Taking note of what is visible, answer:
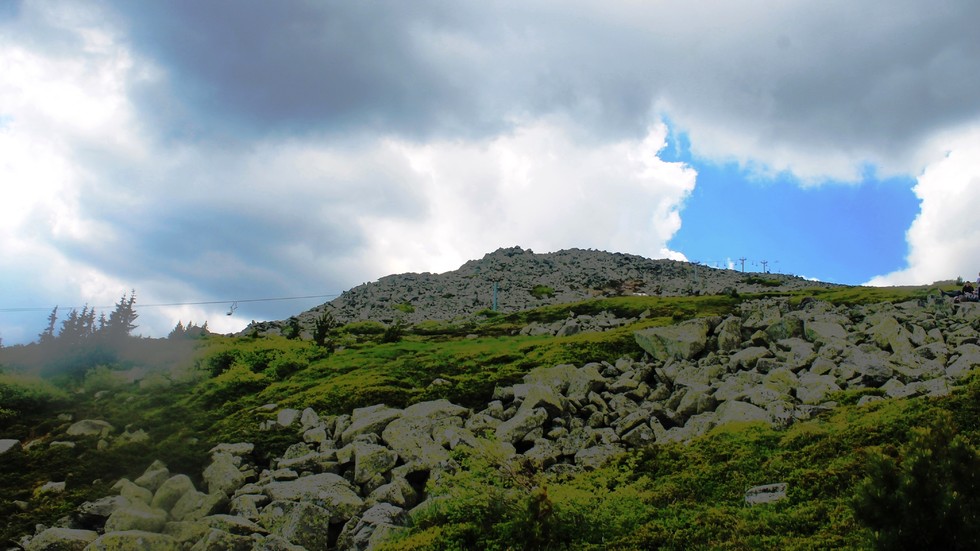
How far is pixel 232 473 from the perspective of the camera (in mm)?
14398

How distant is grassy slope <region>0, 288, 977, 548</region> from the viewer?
406 inches

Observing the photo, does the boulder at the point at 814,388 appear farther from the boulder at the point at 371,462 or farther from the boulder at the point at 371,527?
the boulder at the point at 371,527

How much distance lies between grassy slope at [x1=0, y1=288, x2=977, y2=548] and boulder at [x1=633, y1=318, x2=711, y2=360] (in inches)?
44.5

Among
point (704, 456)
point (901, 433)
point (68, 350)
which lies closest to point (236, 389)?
point (68, 350)

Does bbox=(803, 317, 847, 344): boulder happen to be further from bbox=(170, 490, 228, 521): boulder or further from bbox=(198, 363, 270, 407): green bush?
bbox=(198, 363, 270, 407): green bush

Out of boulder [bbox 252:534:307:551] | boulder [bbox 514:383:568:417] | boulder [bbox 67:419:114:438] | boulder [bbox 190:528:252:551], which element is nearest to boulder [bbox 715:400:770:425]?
boulder [bbox 514:383:568:417]

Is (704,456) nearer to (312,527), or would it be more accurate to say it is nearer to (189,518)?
(312,527)

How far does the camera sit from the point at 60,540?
11352mm

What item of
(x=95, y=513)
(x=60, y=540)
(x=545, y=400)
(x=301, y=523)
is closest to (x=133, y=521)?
(x=60, y=540)

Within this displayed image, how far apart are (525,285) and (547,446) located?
6528cm

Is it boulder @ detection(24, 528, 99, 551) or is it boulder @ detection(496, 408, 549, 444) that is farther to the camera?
boulder @ detection(496, 408, 549, 444)

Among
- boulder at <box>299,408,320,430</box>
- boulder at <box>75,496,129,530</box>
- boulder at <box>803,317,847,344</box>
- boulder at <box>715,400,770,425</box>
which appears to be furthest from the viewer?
boulder at <box>803,317,847,344</box>

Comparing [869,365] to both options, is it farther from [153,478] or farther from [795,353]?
[153,478]

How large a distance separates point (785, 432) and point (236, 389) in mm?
18948
